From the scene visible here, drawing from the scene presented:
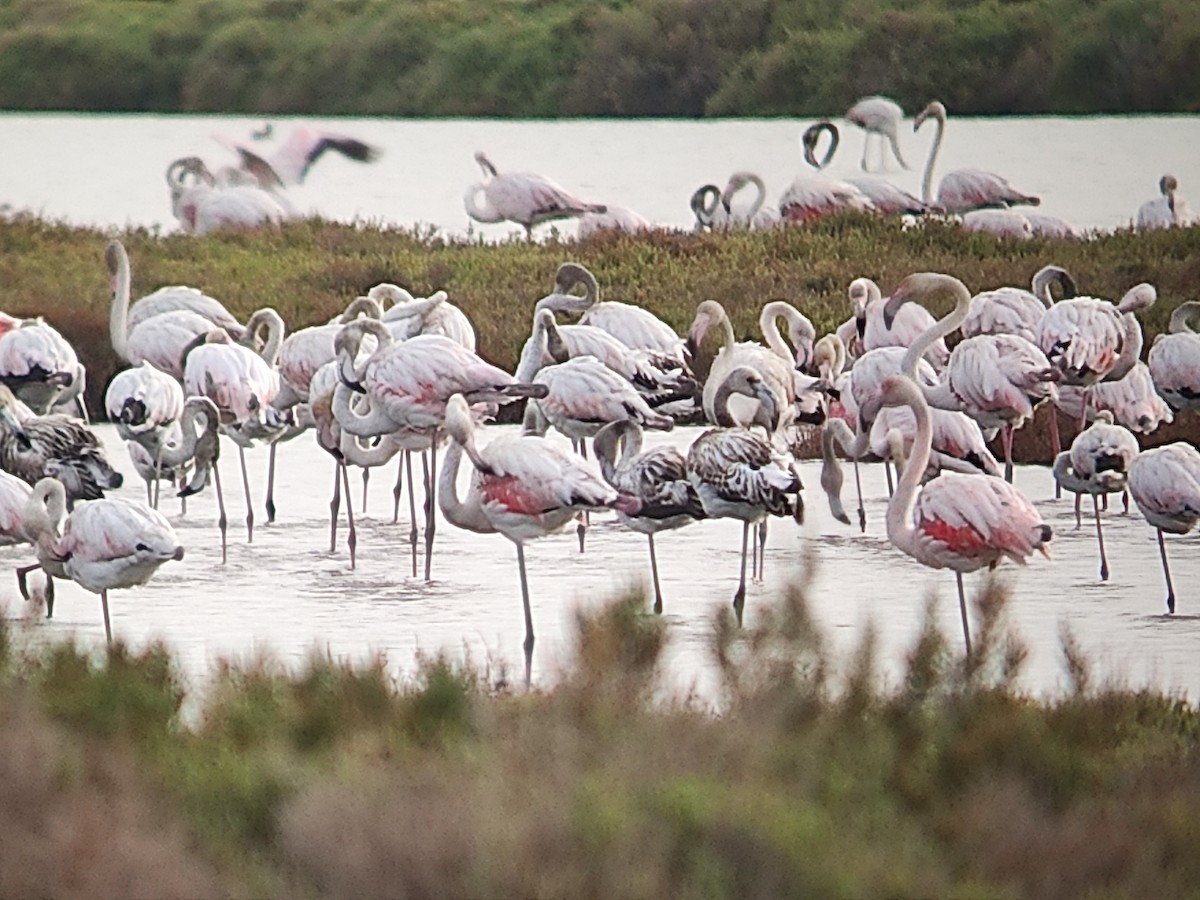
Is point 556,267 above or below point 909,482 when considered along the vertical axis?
above

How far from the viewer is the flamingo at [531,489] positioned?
6262mm

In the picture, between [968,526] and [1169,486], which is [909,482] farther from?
[1169,486]

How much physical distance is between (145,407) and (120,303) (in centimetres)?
235

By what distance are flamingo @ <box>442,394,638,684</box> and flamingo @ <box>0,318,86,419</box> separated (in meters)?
2.70

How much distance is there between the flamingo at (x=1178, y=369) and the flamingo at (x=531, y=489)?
112 inches

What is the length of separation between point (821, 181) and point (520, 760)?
11.6m

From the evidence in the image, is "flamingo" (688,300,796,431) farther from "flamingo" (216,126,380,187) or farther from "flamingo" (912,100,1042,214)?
"flamingo" (216,126,380,187)

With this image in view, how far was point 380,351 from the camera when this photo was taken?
24.8 feet

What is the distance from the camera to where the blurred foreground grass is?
3729mm

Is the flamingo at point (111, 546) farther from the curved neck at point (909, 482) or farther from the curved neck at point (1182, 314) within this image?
the curved neck at point (1182, 314)

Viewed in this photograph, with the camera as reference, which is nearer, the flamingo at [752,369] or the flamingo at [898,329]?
the flamingo at [752,369]

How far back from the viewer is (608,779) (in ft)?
13.2

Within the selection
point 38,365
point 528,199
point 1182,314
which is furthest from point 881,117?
point 38,365

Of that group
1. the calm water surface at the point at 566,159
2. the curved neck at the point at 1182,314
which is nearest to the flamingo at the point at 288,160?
the calm water surface at the point at 566,159
